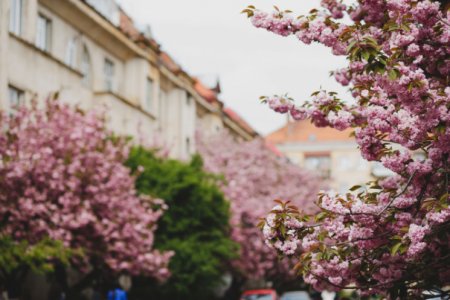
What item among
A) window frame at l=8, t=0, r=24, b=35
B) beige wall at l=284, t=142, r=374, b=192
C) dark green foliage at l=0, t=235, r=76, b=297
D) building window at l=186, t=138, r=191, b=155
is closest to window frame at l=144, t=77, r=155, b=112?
building window at l=186, t=138, r=191, b=155

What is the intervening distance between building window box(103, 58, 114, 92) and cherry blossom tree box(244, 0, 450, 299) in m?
24.1

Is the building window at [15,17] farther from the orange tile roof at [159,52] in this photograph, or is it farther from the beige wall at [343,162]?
the beige wall at [343,162]

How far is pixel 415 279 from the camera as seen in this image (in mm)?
8156

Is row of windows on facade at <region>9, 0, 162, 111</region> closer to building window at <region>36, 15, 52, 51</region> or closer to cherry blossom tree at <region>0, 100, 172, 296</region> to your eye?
building window at <region>36, 15, 52, 51</region>

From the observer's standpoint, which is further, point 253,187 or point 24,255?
point 253,187

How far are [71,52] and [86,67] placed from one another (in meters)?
1.19

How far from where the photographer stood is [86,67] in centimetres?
3044

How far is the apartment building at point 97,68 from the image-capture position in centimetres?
2422

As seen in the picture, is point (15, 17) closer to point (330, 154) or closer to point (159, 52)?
point (159, 52)

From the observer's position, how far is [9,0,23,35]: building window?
24141mm

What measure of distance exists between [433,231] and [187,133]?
33621mm

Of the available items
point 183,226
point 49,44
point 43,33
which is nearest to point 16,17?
point 43,33

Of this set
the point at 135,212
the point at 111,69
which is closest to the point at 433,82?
the point at 135,212

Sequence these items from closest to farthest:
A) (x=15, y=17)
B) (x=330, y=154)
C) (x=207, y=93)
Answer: (x=15, y=17) → (x=207, y=93) → (x=330, y=154)
